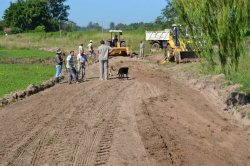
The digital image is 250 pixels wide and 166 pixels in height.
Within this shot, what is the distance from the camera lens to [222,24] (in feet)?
46.9

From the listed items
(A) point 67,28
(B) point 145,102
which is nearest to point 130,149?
(B) point 145,102

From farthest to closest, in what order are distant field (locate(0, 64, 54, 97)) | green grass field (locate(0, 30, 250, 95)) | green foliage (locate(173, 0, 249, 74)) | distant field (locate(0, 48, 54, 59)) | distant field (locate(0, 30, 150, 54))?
distant field (locate(0, 30, 150, 54)) < green grass field (locate(0, 30, 250, 95)) < distant field (locate(0, 48, 54, 59)) < distant field (locate(0, 64, 54, 97)) < green foliage (locate(173, 0, 249, 74))

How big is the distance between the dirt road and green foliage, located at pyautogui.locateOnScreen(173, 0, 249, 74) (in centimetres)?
224

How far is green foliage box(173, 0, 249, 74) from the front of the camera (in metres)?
14.2

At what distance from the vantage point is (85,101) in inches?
682

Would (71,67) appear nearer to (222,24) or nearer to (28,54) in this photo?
(222,24)

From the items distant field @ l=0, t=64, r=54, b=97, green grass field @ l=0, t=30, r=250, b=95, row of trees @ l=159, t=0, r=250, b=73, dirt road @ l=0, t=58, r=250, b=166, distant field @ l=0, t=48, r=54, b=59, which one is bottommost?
dirt road @ l=0, t=58, r=250, b=166

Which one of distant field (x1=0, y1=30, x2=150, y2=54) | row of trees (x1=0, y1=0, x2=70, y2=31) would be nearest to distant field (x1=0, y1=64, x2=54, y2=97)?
distant field (x1=0, y1=30, x2=150, y2=54)

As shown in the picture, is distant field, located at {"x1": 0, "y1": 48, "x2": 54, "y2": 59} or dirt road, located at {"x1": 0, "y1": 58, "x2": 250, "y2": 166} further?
distant field, located at {"x1": 0, "y1": 48, "x2": 54, "y2": 59}

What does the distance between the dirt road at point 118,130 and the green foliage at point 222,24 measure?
2236 millimetres

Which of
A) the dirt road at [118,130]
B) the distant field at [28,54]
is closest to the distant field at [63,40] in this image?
the distant field at [28,54]

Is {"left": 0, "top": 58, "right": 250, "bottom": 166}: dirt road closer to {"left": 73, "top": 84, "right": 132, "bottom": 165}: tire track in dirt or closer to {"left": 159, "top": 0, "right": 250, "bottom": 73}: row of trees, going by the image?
{"left": 73, "top": 84, "right": 132, "bottom": 165}: tire track in dirt

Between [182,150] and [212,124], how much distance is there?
153 inches

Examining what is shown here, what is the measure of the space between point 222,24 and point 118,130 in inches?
181
